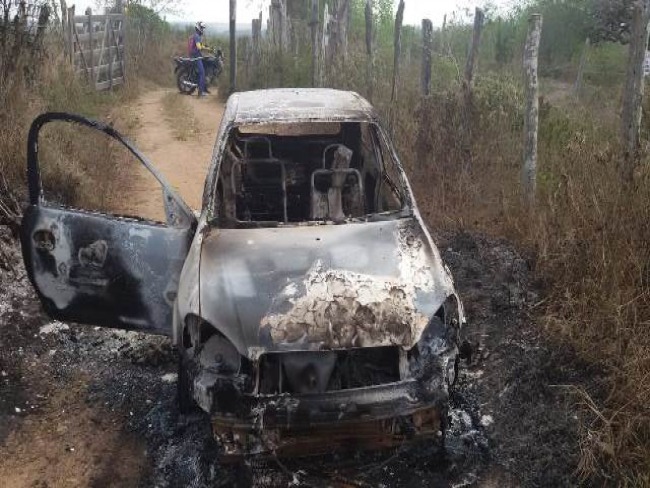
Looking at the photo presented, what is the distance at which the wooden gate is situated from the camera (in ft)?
43.2

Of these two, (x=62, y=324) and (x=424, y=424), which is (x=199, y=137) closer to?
(x=62, y=324)

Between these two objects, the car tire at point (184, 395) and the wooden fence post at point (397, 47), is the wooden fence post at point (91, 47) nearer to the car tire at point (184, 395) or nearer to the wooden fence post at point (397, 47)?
the wooden fence post at point (397, 47)

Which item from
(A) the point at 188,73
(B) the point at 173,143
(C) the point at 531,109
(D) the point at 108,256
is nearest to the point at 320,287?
(D) the point at 108,256

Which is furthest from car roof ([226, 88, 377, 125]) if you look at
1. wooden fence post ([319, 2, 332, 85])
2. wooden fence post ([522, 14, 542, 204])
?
wooden fence post ([319, 2, 332, 85])

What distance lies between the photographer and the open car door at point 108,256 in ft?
11.3

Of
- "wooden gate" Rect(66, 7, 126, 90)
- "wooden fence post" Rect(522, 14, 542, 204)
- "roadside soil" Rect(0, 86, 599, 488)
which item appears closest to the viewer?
"roadside soil" Rect(0, 86, 599, 488)

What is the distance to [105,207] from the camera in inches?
266

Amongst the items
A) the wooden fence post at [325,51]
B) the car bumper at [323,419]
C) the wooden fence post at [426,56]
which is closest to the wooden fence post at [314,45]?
the wooden fence post at [325,51]

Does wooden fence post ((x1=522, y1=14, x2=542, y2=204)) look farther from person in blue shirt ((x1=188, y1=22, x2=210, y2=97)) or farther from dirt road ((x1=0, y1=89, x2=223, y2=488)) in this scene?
person in blue shirt ((x1=188, y1=22, x2=210, y2=97))

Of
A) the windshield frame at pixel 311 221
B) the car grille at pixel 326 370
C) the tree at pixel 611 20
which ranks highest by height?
the tree at pixel 611 20

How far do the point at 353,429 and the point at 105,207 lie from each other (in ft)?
16.5

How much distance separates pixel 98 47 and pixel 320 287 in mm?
13532

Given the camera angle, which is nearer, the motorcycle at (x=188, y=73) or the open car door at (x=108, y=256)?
the open car door at (x=108, y=256)

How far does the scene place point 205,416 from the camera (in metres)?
3.47
